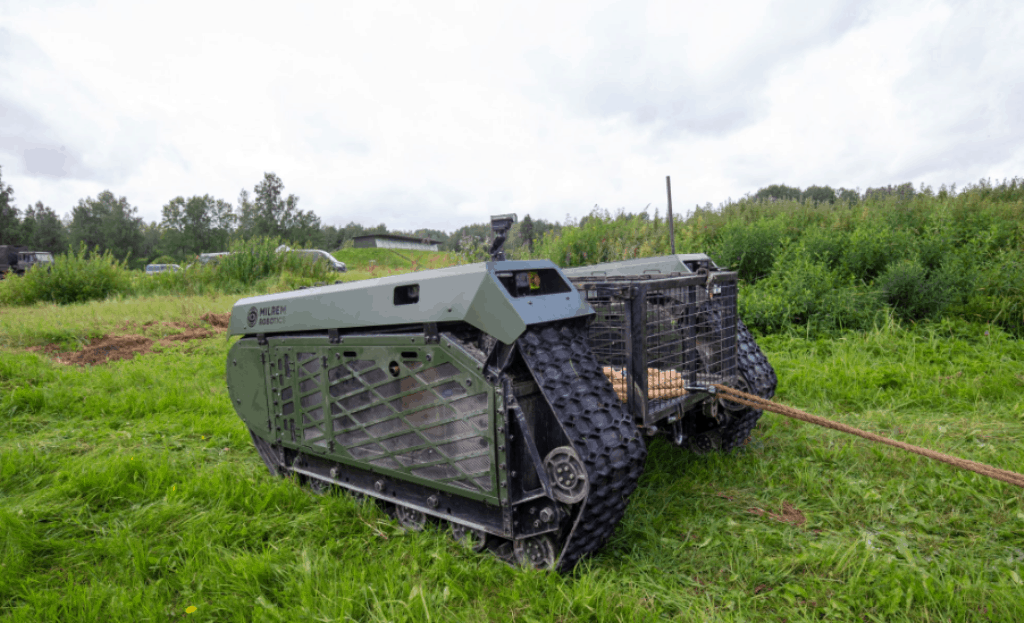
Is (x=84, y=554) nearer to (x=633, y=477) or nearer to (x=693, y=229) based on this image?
(x=633, y=477)

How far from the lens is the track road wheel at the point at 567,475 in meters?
2.27

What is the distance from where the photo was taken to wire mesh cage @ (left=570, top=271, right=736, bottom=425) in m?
2.81

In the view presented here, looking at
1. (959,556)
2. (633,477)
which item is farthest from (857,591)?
(633,477)

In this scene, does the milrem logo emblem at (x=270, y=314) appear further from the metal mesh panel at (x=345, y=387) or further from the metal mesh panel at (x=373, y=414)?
the metal mesh panel at (x=373, y=414)

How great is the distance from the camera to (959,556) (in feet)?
8.64

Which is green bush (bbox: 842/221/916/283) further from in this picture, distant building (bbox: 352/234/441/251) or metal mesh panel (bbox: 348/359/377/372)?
distant building (bbox: 352/234/441/251)

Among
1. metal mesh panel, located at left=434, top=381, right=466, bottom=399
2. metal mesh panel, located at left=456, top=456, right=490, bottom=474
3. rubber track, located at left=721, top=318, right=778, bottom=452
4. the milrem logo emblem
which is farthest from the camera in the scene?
rubber track, located at left=721, top=318, right=778, bottom=452

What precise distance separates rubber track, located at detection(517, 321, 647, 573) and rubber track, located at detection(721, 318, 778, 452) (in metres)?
1.67

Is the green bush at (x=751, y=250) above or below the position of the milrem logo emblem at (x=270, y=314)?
above

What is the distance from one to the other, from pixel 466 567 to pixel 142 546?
1.69 meters

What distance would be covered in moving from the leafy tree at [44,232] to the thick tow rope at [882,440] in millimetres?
57188

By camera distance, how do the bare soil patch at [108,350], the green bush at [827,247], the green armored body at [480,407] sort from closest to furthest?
the green armored body at [480,407], the bare soil patch at [108,350], the green bush at [827,247]

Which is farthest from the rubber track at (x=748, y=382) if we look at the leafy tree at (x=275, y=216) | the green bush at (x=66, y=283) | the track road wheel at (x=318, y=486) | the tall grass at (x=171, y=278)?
the leafy tree at (x=275, y=216)

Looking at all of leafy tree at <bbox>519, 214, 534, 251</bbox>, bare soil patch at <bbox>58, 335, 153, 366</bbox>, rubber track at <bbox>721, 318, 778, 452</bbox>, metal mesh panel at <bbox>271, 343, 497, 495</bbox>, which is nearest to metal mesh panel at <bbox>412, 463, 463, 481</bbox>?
metal mesh panel at <bbox>271, 343, 497, 495</bbox>
